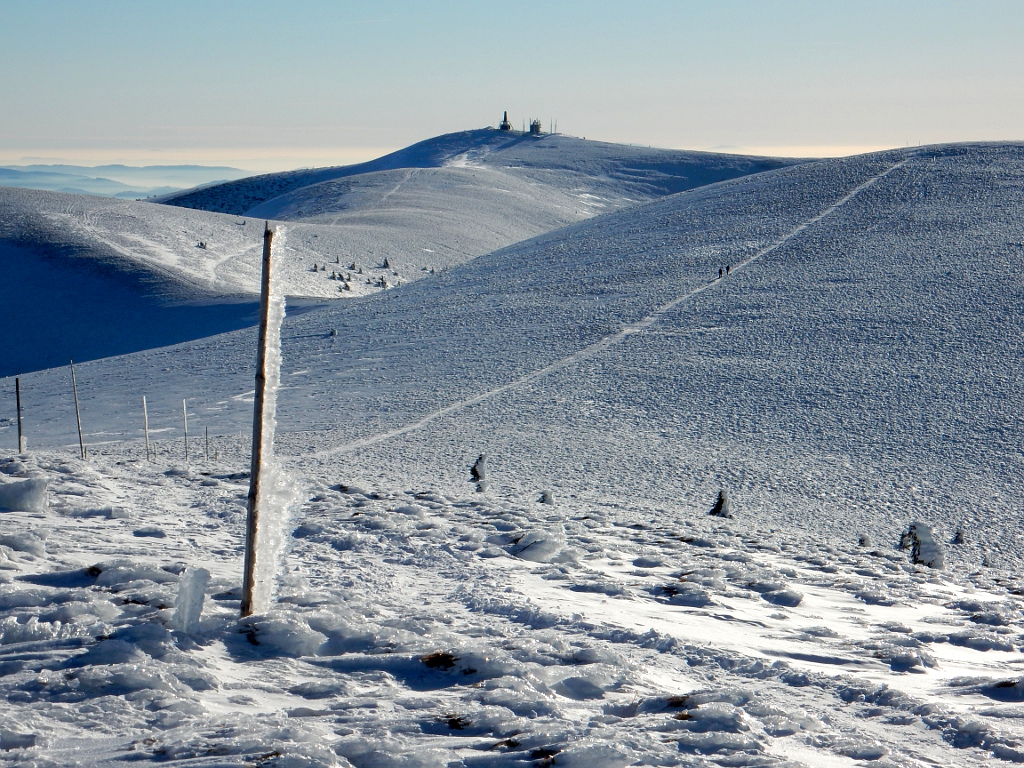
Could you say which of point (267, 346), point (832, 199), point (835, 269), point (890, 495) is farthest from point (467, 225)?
point (267, 346)

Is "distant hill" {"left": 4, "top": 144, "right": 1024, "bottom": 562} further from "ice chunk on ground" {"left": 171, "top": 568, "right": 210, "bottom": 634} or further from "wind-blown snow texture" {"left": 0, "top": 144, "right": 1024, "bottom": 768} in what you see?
"ice chunk on ground" {"left": 171, "top": 568, "right": 210, "bottom": 634}

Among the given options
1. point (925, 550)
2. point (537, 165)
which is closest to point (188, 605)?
point (925, 550)

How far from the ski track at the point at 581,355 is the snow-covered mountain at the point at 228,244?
18.7 metres

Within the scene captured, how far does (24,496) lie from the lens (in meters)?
8.68

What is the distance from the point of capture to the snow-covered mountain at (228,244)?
4284 centimetres

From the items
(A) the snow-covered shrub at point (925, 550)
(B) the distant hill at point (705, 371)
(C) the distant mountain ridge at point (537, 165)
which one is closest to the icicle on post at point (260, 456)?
(B) the distant hill at point (705, 371)

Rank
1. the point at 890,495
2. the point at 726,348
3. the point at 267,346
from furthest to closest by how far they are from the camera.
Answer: the point at 726,348
the point at 890,495
the point at 267,346

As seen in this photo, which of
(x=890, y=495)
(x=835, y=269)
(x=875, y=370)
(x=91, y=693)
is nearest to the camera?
(x=91, y=693)

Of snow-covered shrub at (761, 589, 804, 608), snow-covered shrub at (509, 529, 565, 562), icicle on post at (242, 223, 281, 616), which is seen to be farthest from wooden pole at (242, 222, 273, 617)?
snow-covered shrub at (761, 589, 804, 608)

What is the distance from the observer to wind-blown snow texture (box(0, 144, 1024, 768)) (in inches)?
191

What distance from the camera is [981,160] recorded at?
153 ft

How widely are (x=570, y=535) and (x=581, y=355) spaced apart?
54.3 feet

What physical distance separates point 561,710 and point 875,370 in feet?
72.7

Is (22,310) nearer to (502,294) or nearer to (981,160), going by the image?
(502,294)
